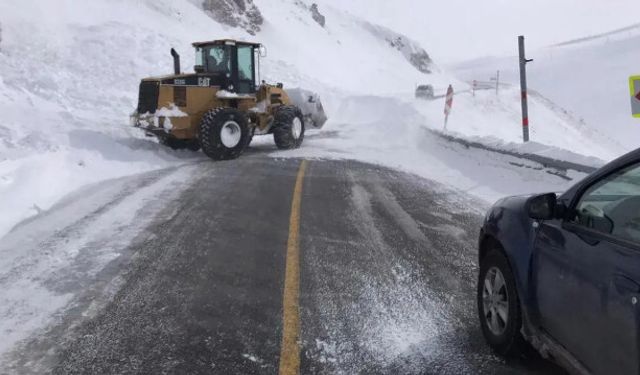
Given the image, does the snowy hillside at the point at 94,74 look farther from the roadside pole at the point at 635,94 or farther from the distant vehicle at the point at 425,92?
the roadside pole at the point at 635,94

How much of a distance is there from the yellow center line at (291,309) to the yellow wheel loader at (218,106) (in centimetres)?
600

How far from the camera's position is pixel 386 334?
4.18m

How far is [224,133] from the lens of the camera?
13.1m

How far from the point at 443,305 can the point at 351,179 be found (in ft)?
21.0

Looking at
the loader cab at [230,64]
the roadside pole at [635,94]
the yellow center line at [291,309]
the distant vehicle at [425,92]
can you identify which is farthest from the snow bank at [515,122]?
the yellow center line at [291,309]

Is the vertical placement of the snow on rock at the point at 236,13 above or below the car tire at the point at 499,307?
above

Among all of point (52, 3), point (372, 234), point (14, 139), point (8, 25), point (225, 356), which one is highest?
point (52, 3)

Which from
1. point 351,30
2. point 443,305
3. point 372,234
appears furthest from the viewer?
point 351,30

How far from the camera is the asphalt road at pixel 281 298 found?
3758 mm

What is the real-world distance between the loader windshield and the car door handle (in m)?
12.5

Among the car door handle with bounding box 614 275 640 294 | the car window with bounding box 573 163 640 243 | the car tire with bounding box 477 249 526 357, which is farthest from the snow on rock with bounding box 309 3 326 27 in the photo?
the car door handle with bounding box 614 275 640 294

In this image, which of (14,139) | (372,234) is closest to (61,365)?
(372,234)

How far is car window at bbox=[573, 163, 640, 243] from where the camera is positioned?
9.23 ft

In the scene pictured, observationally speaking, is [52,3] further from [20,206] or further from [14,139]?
[20,206]
